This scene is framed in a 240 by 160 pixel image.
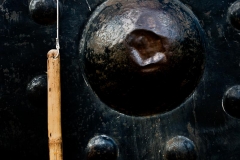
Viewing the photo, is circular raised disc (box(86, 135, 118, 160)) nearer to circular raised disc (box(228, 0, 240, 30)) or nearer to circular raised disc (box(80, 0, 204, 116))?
circular raised disc (box(80, 0, 204, 116))

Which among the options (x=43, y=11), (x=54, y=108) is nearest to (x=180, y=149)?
(x=54, y=108)

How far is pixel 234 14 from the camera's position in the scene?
1385mm

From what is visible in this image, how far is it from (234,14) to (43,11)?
43 centimetres

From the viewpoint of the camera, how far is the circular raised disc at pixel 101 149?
1.37m

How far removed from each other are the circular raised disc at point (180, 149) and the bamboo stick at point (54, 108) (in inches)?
10.0

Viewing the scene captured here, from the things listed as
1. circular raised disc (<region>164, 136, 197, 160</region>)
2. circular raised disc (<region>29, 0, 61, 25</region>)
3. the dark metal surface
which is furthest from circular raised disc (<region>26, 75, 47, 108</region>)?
circular raised disc (<region>164, 136, 197, 160</region>)

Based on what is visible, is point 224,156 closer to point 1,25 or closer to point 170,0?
point 170,0

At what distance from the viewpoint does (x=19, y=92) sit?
1.38m

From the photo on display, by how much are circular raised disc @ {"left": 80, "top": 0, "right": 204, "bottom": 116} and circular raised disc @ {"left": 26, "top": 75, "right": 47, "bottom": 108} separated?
10 centimetres

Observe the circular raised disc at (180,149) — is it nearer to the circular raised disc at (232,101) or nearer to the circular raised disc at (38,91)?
the circular raised disc at (232,101)

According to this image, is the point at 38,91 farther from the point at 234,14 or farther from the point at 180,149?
the point at 234,14

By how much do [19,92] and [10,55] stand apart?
0.09m

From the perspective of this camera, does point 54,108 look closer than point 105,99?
Yes

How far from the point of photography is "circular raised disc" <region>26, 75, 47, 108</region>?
4.52 ft
